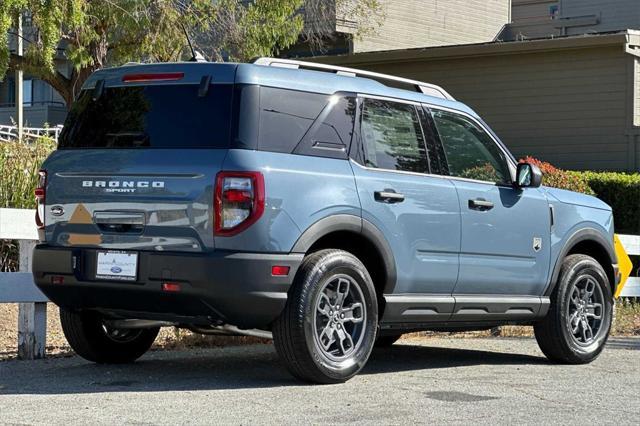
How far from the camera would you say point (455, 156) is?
9.05 metres

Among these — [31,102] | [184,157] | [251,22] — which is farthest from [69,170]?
[31,102]

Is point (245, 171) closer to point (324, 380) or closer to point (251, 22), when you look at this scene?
point (324, 380)

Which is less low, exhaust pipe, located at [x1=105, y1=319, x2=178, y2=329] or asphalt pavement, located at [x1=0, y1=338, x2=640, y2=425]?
exhaust pipe, located at [x1=105, y1=319, x2=178, y2=329]

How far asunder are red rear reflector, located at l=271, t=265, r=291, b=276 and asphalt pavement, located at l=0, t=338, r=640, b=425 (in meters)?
0.72

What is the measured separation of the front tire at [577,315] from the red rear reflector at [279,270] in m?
2.93

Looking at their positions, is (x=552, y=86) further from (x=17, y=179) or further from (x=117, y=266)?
(x=117, y=266)

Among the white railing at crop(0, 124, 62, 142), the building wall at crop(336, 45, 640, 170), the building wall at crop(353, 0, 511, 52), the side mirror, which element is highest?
the building wall at crop(353, 0, 511, 52)

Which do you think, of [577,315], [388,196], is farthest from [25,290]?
[577,315]

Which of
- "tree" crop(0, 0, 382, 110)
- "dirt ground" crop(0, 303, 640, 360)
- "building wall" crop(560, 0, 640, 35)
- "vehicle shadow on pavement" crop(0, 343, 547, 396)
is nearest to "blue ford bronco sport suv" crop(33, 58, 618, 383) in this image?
"vehicle shadow on pavement" crop(0, 343, 547, 396)

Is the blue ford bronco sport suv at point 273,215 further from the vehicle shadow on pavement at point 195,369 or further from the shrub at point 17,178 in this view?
the shrub at point 17,178

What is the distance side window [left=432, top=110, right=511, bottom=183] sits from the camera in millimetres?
9023

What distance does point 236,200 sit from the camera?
24.2ft

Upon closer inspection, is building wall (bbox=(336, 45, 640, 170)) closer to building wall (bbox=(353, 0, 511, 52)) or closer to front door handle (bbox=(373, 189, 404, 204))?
building wall (bbox=(353, 0, 511, 52))

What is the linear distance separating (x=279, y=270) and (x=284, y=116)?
0.99 meters
